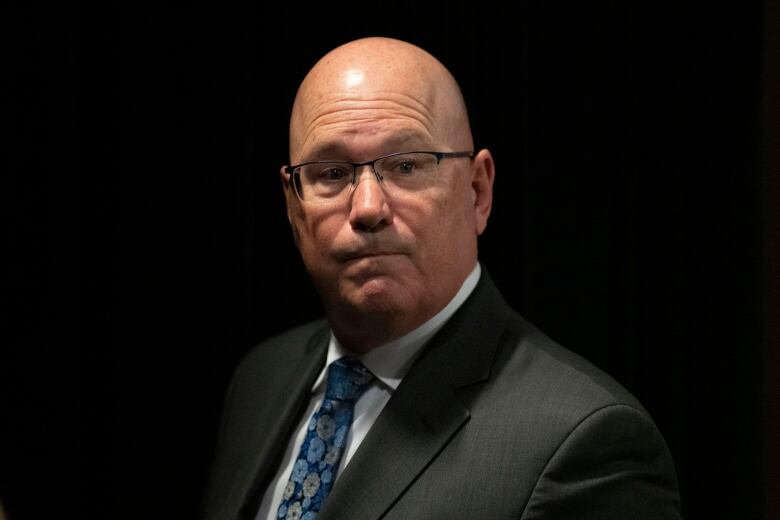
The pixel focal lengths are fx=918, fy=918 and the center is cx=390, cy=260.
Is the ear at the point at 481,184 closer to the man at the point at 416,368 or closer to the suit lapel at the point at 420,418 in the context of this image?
the man at the point at 416,368

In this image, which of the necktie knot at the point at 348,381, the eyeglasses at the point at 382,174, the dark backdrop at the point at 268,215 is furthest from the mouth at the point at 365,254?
the dark backdrop at the point at 268,215

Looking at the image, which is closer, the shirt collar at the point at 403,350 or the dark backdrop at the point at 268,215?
the shirt collar at the point at 403,350

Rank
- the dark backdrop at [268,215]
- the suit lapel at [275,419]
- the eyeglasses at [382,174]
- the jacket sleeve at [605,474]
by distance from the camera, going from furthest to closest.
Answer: the dark backdrop at [268,215] → the suit lapel at [275,419] → the eyeglasses at [382,174] → the jacket sleeve at [605,474]

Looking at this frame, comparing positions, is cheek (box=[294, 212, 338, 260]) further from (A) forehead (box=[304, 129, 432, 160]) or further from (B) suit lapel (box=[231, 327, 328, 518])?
(B) suit lapel (box=[231, 327, 328, 518])

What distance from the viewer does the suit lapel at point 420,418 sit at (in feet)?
4.69

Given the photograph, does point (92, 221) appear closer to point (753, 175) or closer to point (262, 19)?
point (262, 19)

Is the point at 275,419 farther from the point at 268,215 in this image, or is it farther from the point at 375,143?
the point at 268,215

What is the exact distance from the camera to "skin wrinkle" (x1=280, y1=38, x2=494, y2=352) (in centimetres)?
152

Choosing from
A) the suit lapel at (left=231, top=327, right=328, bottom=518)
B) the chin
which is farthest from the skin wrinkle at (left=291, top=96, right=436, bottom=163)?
the suit lapel at (left=231, top=327, right=328, bottom=518)

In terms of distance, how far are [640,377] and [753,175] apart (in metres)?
0.49

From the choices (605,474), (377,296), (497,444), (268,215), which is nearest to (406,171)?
(377,296)

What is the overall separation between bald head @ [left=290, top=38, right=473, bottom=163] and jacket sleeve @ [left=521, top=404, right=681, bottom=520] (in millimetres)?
546

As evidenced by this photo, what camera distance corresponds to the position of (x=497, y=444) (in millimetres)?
1397

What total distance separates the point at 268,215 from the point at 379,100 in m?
0.82
